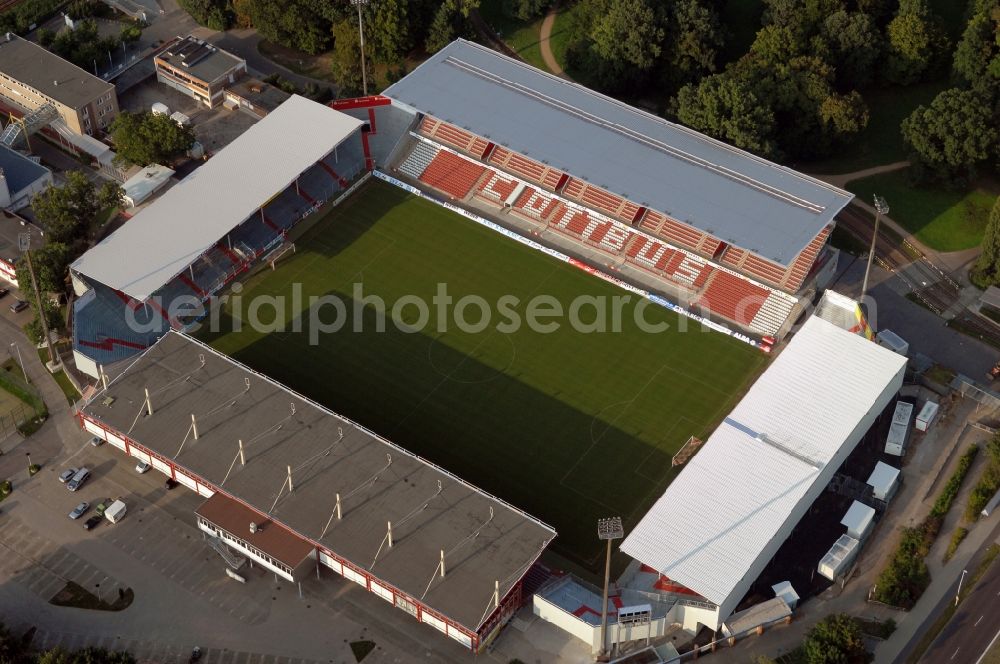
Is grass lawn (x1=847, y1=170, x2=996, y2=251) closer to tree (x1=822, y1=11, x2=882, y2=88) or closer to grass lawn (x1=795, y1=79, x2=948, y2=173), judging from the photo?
grass lawn (x1=795, y1=79, x2=948, y2=173)

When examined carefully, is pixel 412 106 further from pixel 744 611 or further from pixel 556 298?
pixel 744 611

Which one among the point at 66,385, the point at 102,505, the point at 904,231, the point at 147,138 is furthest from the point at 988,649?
the point at 147,138

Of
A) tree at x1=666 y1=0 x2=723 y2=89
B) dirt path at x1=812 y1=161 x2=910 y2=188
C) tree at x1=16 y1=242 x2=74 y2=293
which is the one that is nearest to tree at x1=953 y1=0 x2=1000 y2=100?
dirt path at x1=812 y1=161 x2=910 y2=188

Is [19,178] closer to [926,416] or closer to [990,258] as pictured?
[926,416]

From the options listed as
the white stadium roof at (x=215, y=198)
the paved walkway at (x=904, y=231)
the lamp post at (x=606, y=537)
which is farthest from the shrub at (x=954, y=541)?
the white stadium roof at (x=215, y=198)

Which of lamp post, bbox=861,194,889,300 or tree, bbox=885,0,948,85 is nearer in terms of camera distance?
lamp post, bbox=861,194,889,300

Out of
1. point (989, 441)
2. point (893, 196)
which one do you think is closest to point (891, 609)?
point (989, 441)
